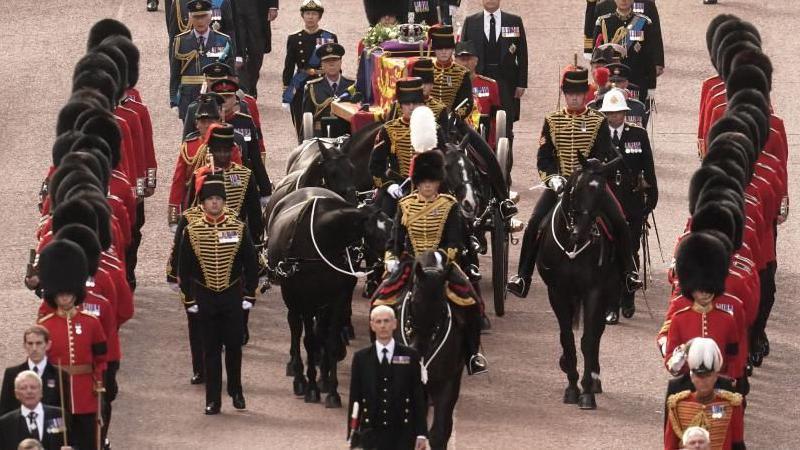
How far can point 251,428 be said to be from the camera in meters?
17.0


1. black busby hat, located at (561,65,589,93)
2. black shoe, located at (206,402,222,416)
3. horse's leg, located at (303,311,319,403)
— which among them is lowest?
black shoe, located at (206,402,222,416)

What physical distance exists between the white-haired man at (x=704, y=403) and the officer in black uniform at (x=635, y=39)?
9225 mm

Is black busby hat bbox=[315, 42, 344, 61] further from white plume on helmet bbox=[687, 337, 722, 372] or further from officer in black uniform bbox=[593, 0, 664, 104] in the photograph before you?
white plume on helmet bbox=[687, 337, 722, 372]

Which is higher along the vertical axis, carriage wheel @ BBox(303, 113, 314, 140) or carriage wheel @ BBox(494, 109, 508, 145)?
carriage wheel @ BBox(494, 109, 508, 145)

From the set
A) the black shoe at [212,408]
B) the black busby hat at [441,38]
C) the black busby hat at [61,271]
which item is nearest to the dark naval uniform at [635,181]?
the black busby hat at [441,38]

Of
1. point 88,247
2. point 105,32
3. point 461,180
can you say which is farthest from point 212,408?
point 105,32

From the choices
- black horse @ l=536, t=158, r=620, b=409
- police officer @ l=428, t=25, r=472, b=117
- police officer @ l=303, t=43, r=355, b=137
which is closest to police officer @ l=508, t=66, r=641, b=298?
black horse @ l=536, t=158, r=620, b=409

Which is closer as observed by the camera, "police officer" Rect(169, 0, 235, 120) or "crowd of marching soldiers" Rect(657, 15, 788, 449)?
"crowd of marching soldiers" Rect(657, 15, 788, 449)

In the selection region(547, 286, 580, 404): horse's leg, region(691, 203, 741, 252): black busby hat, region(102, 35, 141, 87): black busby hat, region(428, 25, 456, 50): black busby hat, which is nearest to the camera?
region(691, 203, 741, 252): black busby hat

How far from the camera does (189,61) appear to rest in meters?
22.5

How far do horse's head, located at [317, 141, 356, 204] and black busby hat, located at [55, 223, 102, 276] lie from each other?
3.34 m

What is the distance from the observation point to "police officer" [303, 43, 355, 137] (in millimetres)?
21828

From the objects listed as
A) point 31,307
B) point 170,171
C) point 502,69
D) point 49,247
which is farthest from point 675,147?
point 49,247

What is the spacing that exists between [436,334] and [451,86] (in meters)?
4.82
